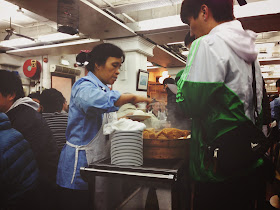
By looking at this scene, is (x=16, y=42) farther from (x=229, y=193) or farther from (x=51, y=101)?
(x=229, y=193)

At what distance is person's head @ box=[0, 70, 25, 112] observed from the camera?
186 centimetres

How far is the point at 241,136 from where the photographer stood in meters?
1.20

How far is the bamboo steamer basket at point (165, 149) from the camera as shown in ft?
5.48

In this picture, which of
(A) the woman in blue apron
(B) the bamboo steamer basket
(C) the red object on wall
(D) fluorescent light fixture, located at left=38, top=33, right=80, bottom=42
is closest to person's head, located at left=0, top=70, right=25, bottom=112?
(A) the woman in blue apron

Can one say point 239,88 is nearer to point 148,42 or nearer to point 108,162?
point 108,162

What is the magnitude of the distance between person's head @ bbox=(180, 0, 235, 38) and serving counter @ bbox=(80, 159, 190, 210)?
815mm

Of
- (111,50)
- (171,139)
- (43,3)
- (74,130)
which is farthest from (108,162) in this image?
(43,3)

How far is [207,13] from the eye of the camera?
1.34 m

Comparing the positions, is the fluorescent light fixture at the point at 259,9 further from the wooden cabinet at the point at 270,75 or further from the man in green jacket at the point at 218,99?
the wooden cabinet at the point at 270,75

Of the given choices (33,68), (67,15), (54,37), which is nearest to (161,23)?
(67,15)

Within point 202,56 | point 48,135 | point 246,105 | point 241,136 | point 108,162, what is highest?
point 202,56

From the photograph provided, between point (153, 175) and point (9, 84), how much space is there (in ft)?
4.21

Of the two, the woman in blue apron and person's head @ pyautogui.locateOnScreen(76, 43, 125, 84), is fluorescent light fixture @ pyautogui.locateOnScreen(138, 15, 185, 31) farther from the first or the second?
the woman in blue apron

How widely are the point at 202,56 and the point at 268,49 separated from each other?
32.1 feet
